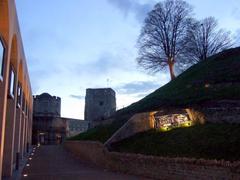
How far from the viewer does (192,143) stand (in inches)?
581

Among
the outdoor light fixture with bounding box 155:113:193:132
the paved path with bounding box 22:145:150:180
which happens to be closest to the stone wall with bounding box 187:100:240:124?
the outdoor light fixture with bounding box 155:113:193:132

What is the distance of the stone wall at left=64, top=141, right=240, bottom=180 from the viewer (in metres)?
10.9

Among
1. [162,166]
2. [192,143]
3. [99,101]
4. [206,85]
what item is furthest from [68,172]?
[99,101]

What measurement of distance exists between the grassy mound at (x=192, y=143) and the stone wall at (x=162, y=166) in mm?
726

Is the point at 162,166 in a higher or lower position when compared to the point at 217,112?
lower

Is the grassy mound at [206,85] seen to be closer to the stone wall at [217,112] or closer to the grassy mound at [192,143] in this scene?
the stone wall at [217,112]

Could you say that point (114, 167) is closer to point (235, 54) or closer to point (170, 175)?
point (170, 175)

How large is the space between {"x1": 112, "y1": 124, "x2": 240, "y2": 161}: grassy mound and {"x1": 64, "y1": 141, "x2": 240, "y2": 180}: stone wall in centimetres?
73

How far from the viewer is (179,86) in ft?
96.0

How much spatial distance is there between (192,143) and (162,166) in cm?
183

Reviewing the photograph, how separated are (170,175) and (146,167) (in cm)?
179

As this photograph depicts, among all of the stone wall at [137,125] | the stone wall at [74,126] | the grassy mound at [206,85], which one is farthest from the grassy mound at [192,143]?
the stone wall at [74,126]

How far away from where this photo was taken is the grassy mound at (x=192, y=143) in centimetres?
1281

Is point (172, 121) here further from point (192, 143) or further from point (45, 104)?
point (45, 104)
